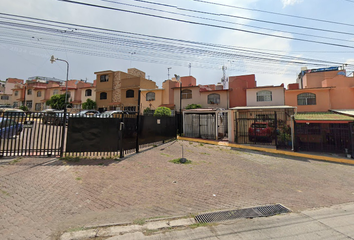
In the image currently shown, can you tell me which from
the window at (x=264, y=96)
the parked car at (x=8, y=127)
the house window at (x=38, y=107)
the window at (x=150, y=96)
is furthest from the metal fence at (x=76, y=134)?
the house window at (x=38, y=107)

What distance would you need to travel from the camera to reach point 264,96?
20125 millimetres

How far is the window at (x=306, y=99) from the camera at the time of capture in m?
18.7

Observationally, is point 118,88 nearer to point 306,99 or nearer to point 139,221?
point 306,99

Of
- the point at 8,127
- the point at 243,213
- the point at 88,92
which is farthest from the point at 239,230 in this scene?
the point at 88,92

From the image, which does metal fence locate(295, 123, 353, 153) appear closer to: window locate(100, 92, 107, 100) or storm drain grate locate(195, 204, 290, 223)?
storm drain grate locate(195, 204, 290, 223)

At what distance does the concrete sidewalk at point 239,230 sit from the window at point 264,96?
18619mm

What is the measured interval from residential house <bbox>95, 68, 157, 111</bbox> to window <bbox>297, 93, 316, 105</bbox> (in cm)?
2257

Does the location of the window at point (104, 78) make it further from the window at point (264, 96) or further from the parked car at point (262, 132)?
the parked car at point (262, 132)

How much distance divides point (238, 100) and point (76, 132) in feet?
63.3

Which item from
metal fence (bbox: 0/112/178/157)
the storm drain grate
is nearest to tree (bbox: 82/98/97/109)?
metal fence (bbox: 0/112/178/157)

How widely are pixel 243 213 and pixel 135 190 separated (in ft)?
9.00

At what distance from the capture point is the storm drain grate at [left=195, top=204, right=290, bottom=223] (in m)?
3.34

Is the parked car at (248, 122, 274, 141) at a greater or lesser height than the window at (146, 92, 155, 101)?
lesser

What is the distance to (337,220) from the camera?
11.1 ft
